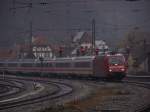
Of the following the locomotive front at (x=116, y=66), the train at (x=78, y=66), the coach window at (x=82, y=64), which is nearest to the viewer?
the locomotive front at (x=116, y=66)

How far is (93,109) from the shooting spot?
25.9m

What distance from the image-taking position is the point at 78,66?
2447 inches

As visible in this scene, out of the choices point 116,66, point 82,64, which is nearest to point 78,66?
point 82,64

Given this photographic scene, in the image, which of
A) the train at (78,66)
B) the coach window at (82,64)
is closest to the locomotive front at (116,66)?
the train at (78,66)

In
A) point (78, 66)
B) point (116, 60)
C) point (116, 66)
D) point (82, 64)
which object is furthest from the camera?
point (78, 66)

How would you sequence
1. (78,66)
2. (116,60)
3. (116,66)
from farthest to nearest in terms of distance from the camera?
(78,66), (116,60), (116,66)

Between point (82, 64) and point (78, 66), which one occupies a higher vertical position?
point (82, 64)

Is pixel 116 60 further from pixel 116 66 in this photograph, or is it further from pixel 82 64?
pixel 82 64

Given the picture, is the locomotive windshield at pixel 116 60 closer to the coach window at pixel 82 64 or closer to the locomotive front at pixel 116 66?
the locomotive front at pixel 116 66

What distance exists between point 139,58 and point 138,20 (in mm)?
21938

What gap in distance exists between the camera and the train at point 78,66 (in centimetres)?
5231

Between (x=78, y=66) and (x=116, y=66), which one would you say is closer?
(x=116, y=66)

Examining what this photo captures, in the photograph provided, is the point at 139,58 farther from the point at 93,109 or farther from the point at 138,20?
the point at 93,109

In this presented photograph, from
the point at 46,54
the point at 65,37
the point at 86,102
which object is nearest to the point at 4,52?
the point at 46,54
